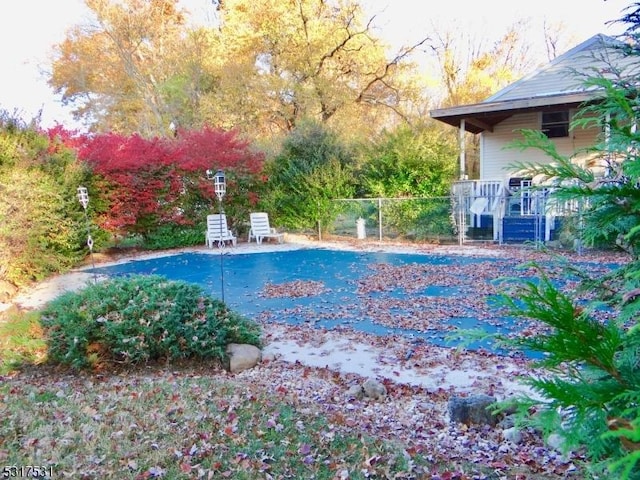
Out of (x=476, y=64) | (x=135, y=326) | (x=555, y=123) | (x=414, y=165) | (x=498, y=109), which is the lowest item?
(x=135, y=326)

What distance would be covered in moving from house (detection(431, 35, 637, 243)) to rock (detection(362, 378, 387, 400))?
826 cm

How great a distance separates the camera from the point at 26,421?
261cm

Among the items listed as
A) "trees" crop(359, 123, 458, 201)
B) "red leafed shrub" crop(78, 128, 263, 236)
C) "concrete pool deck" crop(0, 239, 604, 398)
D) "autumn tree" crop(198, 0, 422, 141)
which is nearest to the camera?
"concrete pool deck" crop(0, 239, 604, 398)

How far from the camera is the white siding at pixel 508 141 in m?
12.1

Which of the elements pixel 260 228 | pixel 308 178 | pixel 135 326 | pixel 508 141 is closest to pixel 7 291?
pixel 135 326

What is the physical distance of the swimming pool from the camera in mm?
5449

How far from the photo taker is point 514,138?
12.1m

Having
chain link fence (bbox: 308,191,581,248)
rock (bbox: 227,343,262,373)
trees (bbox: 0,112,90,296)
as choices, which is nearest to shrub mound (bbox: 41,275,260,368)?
rock (bbox: 227,343,262,373)

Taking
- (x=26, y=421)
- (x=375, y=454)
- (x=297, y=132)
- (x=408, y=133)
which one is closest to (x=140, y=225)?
(x=297, y=132)

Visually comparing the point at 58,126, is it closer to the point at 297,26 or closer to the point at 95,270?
the point at 95,270

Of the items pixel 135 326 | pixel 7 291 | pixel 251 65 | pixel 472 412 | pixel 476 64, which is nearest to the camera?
pixel 472 412

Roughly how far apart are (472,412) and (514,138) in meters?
10.9

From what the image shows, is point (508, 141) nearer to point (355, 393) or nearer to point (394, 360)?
point (394, 360)

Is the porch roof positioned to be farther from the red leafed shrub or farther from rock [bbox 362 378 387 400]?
rock [bbox 362 378 387 400]
